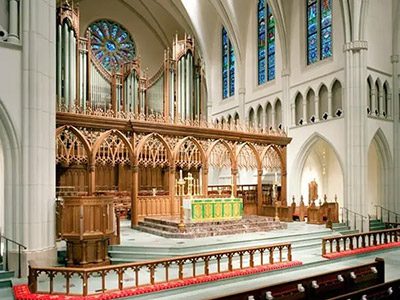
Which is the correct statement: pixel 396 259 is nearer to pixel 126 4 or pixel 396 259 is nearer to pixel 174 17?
pixel 174 17

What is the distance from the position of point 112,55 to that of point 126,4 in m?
3.27

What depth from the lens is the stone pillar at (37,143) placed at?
816 cm

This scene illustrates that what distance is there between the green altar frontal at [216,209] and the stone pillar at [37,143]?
4.40m

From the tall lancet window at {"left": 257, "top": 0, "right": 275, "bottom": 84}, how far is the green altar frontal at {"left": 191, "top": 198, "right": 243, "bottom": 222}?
30.3 ft

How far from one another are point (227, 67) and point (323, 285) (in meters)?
18.8

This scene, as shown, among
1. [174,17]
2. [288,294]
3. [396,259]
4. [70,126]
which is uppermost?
[174,17]

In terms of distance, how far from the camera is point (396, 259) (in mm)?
10117

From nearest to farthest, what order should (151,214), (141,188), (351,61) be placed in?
(151,214) → (351,61) → (141,188)

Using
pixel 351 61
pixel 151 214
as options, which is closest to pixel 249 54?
pixel 351 61

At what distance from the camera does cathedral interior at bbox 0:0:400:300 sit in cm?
806

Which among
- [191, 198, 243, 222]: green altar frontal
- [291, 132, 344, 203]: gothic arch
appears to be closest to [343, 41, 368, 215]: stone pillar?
[291, 132, 344, 203]: gothic arch

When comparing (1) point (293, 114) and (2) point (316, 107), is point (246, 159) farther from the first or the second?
(2) point (316, 107)

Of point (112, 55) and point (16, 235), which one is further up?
point (112, 55)

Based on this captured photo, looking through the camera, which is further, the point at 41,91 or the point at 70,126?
the point at 70,126
